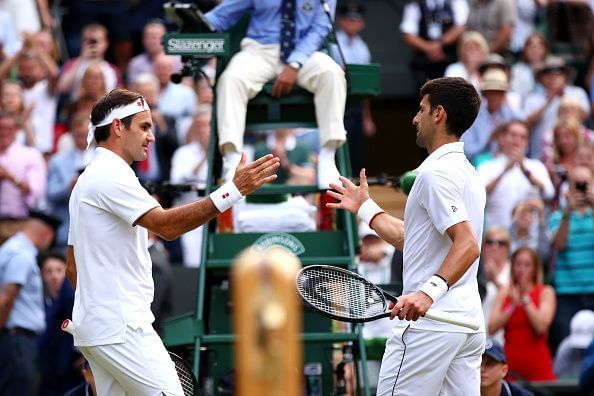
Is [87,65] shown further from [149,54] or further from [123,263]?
[123,263]

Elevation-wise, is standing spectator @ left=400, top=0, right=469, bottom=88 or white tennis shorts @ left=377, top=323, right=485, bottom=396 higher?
standing spectator @ left=400, top=0, right=469, bottom=88

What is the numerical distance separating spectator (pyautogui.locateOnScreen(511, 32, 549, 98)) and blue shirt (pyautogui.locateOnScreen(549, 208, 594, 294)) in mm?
3699

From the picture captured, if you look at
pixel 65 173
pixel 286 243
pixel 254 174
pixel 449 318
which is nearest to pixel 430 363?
pixel 449 318

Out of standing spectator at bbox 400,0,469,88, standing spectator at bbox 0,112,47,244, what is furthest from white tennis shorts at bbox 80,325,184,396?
standing spectator at bbox 400,0,469,88

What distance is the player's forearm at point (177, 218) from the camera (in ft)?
21.7

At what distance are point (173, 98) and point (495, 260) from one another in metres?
4.78

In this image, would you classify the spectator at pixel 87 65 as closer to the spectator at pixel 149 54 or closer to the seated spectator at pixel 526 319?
the spectator at pixel 149 54

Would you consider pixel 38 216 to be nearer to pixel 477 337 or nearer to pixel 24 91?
pixel 24 91

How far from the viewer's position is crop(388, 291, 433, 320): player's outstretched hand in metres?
6.28

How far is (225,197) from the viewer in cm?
661

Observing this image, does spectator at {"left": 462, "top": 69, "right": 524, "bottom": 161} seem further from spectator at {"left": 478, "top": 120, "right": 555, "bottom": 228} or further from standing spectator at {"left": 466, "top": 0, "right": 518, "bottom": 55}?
standing spectator at {"left": 466, "top": 0, "right": 518, "bottom": 55}

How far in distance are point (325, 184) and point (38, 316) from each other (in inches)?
139

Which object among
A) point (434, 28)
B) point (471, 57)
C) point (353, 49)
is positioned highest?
point (434, 28)

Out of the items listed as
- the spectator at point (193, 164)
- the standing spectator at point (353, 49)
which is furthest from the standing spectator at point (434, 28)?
the spectator at point (193, 164)
